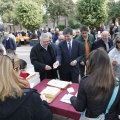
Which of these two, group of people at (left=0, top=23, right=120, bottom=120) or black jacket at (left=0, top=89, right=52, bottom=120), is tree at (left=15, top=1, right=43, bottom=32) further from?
black jacket at (left=0, top=89, right=52, bottom=120)

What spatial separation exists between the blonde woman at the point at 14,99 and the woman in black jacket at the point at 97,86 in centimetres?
52

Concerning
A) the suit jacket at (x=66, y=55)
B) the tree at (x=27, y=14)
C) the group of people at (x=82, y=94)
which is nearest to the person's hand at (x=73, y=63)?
the suit jacket at (x=66, y=55)

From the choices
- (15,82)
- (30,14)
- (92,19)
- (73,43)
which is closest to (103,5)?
(92,19)

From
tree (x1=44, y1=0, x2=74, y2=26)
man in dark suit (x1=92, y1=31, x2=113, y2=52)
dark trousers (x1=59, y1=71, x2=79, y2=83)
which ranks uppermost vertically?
tree (x1=44, y1=0, x2=74, y2=26)

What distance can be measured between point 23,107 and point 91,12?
13599 millimetres

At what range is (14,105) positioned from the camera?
148 cm

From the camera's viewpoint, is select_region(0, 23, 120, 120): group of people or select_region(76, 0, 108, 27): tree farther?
select_region(76, 0, 108, 27): tree

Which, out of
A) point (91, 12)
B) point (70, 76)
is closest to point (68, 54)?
point (70, 76)

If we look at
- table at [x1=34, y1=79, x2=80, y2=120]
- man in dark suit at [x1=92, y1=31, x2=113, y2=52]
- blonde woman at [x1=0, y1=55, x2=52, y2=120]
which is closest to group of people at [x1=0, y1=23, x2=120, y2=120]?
blonde woman at [x1=0, y1=55, x2=52, y2=120]

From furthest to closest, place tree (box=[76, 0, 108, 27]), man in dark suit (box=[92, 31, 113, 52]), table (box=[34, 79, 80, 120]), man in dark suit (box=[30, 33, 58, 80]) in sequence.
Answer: tree (box=[76, 0, 108, 27]) → man in dark suit (box=[92, 31, 113, 52]) → man in dark suit (box=[30, 33, 58, 80]) → table (box=[34, 79, 80, 120])

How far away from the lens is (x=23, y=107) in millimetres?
1505

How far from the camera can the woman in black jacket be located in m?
1.79

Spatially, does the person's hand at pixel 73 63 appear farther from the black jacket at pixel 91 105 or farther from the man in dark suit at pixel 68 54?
the black jacket at pixel 91 105

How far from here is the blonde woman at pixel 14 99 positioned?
1.48 meters
